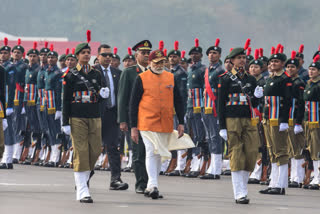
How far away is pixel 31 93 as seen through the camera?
19719 millimetres

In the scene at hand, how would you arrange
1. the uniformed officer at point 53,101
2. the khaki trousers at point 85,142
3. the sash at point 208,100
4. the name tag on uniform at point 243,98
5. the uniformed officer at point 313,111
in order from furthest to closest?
the uniformed officer at point 53,101
the sash at point 208,100
the uniformed officer at point 313,111
the name tag on uniform at point 243,98
the khaki trousers at point 85,142

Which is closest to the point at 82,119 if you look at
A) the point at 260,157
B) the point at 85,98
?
the point at 85,98

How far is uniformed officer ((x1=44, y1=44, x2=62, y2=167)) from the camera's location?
62.5 ft

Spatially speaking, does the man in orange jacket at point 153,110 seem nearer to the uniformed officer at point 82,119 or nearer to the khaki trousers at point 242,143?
the uniformed officer at point 82,119

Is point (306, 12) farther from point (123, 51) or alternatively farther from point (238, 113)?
point (238, 113)

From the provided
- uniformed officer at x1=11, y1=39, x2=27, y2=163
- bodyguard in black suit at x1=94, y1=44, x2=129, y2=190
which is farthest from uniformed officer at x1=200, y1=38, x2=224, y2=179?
uniformed officer at x1=11, y1=39, x2=27, y2=163

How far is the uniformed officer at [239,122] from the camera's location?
37.1ft

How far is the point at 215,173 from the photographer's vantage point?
647 inches

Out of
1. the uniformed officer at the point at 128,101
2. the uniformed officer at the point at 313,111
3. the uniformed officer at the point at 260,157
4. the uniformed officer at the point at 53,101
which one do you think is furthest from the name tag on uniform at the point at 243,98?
the uniformed officer at the point at 53,101

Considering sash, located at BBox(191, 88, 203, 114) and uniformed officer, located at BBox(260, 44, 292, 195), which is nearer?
uniformed officer, located at BBox(260, 44, 292, 195)

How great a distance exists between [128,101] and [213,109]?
14.3 feet

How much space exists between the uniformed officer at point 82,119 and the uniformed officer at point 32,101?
8.54 meters

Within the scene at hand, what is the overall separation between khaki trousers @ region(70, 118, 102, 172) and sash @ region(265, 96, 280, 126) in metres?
3.24

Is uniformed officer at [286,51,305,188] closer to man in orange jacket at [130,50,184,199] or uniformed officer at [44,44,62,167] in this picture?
man in orange jacket at [130,50,184,199]
